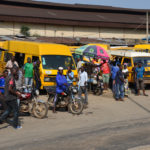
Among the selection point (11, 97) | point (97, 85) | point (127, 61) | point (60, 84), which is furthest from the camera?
point (127, 61)

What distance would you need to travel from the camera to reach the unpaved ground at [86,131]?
25.7 feet

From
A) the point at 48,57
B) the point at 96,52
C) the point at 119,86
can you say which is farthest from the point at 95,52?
the point at 48,57

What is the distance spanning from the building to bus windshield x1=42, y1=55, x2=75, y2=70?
897 inches

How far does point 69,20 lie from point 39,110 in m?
30.8

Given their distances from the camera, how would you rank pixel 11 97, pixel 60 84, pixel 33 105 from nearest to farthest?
pixel 11 97 < pixel 33 105 < pixel 60 84

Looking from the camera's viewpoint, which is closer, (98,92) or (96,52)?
(96,52)

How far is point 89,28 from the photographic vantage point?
42.6 metres

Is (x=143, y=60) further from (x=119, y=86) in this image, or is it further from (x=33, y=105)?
(x=33, y=105)

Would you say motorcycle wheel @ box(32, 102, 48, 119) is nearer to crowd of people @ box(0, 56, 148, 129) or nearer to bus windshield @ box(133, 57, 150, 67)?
crowd of people @ box(0, 56, 148, 129)

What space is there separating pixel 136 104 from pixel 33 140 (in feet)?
22.6

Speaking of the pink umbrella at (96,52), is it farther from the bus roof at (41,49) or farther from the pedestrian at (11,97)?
the pedestrian at (11,97)

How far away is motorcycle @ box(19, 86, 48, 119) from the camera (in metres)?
10.6

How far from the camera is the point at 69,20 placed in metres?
40.5

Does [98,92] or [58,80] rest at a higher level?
[58,80]
